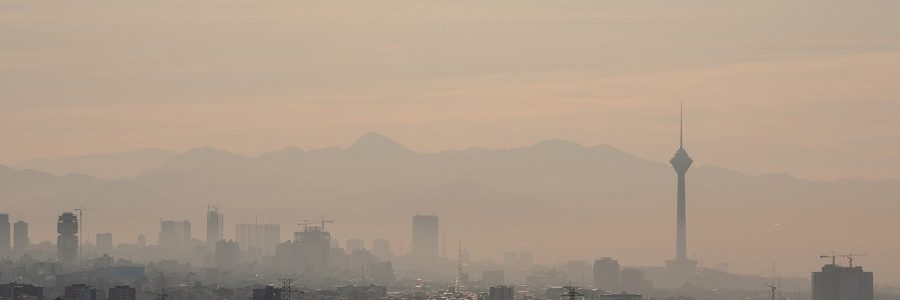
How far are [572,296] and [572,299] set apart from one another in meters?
2.53

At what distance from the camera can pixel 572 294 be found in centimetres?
15525

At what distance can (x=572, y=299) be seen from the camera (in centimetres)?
15888

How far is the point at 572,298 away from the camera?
158m

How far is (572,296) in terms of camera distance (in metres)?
156

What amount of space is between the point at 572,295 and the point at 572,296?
1137 mm

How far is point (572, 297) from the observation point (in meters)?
158

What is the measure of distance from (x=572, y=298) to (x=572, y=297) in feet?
1.68

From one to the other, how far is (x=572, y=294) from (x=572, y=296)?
1.15 m

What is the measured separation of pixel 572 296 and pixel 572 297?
1638 mm

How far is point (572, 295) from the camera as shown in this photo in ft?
509

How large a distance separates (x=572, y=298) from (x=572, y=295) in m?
3.29

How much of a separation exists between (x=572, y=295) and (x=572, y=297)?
2.77 m
